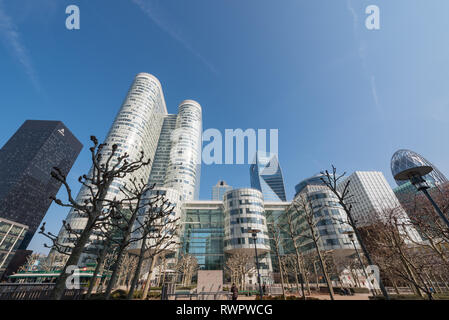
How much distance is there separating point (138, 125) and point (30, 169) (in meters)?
63.1

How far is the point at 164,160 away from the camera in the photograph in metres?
115

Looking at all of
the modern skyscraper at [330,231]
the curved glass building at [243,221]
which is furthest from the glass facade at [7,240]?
the modern skyscraper at [330,231]

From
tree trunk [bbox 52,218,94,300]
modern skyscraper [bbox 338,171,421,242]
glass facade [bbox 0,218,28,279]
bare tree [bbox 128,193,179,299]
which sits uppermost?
modern skyscraper [bbox 338,171,421,242]

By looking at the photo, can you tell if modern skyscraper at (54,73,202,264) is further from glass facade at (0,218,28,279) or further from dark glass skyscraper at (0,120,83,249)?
dark glass skyscraper at (0,120,83,249)

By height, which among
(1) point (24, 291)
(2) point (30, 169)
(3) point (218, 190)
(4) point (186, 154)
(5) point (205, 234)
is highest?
(3) point (218, 190)

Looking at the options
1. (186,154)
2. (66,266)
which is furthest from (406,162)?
(186,154)

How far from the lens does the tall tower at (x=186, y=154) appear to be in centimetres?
9088

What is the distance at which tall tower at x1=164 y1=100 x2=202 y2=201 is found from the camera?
298 feet

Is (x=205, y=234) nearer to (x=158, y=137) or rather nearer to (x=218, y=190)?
(x=158, y=137)

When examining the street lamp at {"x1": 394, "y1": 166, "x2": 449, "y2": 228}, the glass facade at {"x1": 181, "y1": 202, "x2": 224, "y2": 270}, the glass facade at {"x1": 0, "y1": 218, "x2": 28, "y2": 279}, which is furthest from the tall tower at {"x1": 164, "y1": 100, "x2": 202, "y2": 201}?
the street lamp at {"x1": 394, "y1": 166, "x2": 449, "y2": 228}

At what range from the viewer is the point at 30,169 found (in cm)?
9419

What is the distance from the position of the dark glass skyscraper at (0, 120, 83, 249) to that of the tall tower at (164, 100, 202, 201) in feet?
185
